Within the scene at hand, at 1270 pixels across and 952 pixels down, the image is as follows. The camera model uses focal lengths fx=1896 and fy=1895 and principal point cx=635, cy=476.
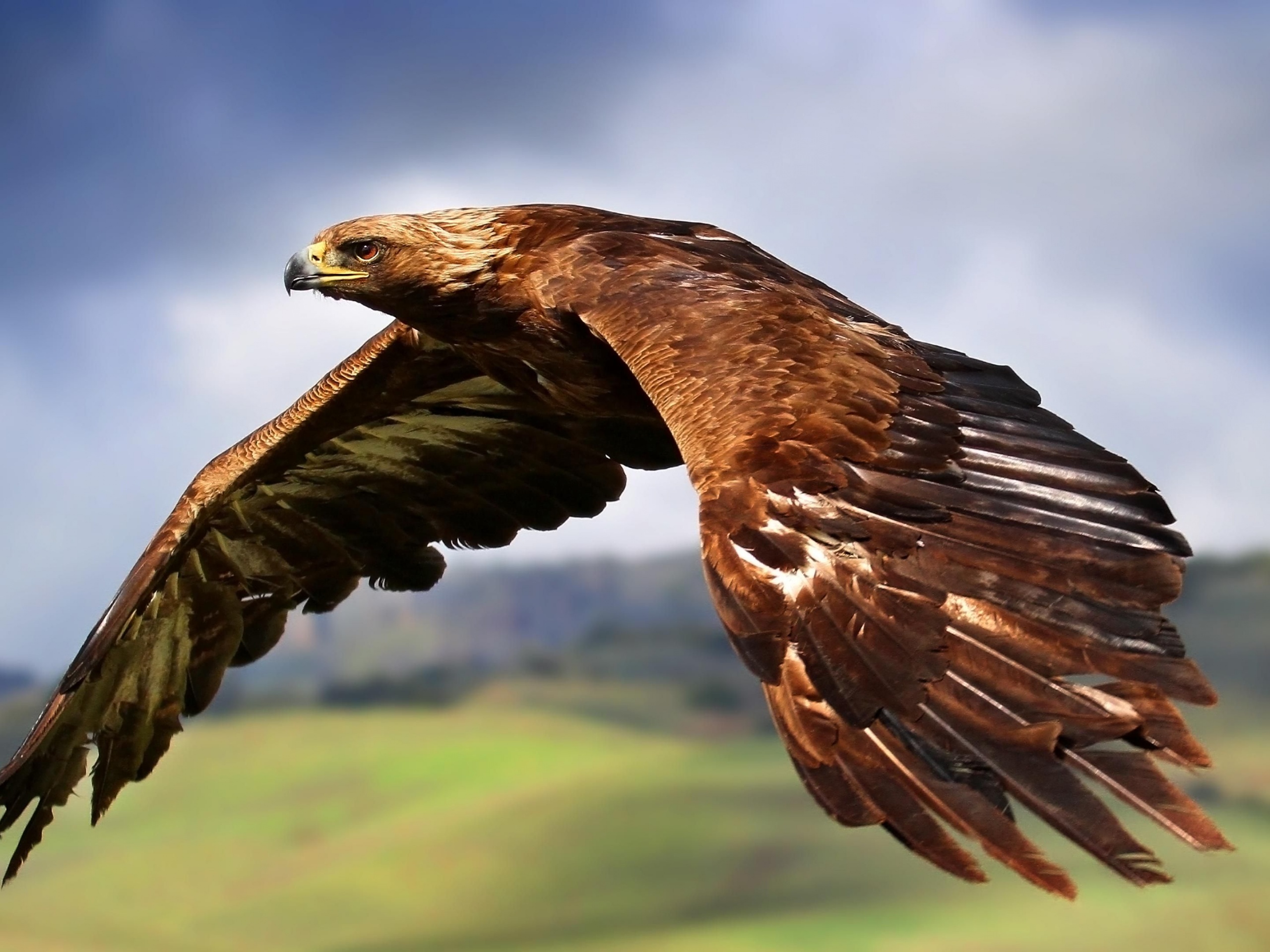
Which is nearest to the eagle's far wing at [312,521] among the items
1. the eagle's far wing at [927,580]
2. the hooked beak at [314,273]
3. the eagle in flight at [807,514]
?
the eagle in flight at [807,514]

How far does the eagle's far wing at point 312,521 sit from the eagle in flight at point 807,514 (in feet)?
0.07

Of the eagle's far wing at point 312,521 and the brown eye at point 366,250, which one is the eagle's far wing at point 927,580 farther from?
the eagle's far wing at point 312,521

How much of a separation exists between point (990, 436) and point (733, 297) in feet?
3.22

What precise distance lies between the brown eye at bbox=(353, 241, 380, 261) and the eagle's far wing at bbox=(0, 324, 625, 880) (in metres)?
0.76

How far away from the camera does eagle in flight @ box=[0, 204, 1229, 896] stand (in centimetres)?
500

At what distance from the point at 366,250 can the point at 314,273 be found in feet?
0.75

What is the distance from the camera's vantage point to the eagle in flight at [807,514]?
5.00 meters

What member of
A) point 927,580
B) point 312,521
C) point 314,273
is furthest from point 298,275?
point 927,580

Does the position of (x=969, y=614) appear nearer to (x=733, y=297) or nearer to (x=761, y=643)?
(x=761, y=643)

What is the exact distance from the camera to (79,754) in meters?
8.47

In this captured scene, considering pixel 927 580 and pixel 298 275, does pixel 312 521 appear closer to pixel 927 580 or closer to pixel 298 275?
pixel 298 275

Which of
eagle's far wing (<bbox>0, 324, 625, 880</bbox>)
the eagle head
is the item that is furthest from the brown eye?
eagle's far wing (<bbox>0, 324, 625, 880</bbox>)

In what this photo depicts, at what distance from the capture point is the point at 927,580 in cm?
543

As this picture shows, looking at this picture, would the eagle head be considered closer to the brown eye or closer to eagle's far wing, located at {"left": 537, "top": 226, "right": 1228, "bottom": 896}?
the brown eye
